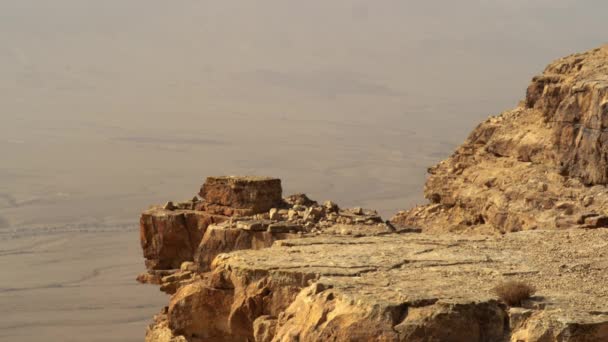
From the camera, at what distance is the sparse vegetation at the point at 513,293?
39.0 feet

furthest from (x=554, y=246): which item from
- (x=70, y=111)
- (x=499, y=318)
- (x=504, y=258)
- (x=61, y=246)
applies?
(x=70, y=111)

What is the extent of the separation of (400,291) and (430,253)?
2816mm

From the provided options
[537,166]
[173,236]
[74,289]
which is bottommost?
[74,289]

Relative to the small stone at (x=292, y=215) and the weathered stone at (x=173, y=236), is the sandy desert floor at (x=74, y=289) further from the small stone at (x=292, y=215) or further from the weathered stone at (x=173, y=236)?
the small stone at (x=292, y=215)

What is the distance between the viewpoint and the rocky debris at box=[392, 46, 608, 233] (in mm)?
23562

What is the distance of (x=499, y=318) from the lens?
11531 millimetres

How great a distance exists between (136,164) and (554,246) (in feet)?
262

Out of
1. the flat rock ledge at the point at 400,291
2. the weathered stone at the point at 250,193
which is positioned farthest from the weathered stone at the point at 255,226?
the weathered stone at the point at 250,193

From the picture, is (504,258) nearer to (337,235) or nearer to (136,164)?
(337,235)

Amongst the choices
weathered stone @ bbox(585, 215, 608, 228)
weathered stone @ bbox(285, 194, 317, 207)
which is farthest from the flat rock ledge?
weathered stone @ bbox(585, 215, 608, 228)

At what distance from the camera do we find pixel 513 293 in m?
11.9

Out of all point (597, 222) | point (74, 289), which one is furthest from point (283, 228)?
point (74, 289)

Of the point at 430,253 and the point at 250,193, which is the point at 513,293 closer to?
the point at 430,253

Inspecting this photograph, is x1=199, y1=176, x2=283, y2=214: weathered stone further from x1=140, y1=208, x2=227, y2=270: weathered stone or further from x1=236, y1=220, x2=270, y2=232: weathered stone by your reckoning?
x1=236, y1=220, x2=270, y2=232: weathered stone
